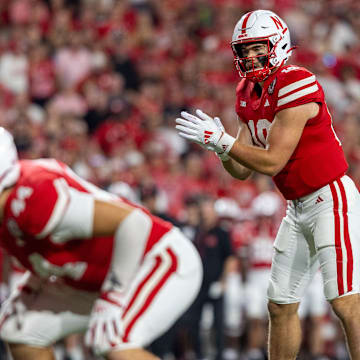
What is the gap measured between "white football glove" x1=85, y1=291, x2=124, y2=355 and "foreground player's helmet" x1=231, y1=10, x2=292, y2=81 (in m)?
1.32

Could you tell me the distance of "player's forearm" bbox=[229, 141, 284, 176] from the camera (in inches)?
172

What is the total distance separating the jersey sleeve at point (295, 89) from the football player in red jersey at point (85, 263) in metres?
0.96

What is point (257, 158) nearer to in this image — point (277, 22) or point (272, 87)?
point (272, 87)

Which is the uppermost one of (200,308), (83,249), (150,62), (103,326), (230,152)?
(150,62)

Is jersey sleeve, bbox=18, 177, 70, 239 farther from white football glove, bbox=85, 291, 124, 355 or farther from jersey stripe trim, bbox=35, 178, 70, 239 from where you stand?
white football glove, bbox=85, 291, 124, 355

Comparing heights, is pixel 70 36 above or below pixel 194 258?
above

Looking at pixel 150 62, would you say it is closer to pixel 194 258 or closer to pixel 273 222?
pixel 273 222

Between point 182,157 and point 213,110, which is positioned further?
Result: point 213,110

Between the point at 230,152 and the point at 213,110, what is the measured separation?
21.3 ft

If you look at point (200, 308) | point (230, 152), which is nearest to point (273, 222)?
point (200, 308)

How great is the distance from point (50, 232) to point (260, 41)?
142cm

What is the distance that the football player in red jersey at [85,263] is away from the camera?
15.1ft

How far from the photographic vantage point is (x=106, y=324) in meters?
4.61

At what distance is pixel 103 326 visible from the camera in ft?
15.1
